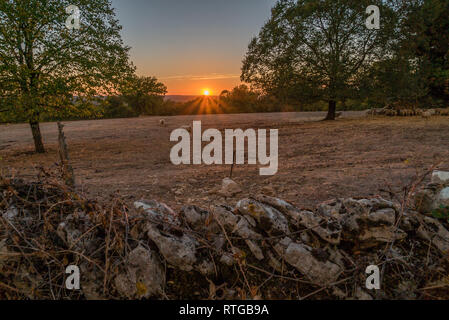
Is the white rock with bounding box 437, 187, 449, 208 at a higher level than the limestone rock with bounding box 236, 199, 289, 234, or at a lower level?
higher

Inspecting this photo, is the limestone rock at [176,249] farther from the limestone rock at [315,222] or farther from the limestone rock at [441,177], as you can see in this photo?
the limestone rock at [441,177]


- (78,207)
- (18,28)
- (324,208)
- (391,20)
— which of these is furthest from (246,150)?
(391,20)

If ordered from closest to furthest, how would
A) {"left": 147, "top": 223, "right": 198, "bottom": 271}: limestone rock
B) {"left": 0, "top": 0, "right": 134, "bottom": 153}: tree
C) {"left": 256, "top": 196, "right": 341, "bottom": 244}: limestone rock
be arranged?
1. {"left": 147, "top": 223, "right": 198, "bottom": 271}: limestone rock
2. {"left": 256, "top": 196, "right": 341, "bottom": 244}: limestone rock
3. {"left": 0, "top": 0, "right": 134, "bottom": 153}: tree

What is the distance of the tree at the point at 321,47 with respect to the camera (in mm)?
16234

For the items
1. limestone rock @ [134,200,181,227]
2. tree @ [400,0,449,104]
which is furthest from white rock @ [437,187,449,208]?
tree @ [400,0,449,104]

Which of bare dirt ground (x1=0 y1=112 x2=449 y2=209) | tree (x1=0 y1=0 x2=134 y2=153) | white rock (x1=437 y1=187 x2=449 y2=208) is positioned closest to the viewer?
white rock (x1=437 y1=187 x2=449 y2=208)

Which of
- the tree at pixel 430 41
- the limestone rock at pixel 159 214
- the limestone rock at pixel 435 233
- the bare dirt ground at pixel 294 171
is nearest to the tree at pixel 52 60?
the bare dirt ground at pixel 294 171

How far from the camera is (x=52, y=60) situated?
10141 mm

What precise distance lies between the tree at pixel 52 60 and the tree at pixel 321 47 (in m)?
11.4

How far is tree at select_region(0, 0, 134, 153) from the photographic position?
30.1 ft

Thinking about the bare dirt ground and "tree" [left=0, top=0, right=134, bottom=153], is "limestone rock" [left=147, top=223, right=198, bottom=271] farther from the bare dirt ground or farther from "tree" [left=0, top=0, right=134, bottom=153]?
"tree" [left=0, top=0, right=134, bottom=153]

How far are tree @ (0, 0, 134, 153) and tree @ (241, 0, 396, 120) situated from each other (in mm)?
11405

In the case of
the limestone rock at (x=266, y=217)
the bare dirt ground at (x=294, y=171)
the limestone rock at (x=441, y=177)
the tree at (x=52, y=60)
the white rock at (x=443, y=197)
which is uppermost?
the tree at (x=52, y=60)

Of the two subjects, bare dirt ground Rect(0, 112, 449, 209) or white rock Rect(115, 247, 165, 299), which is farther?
bare dirt ground Rect(0, 112, 449, 209)
